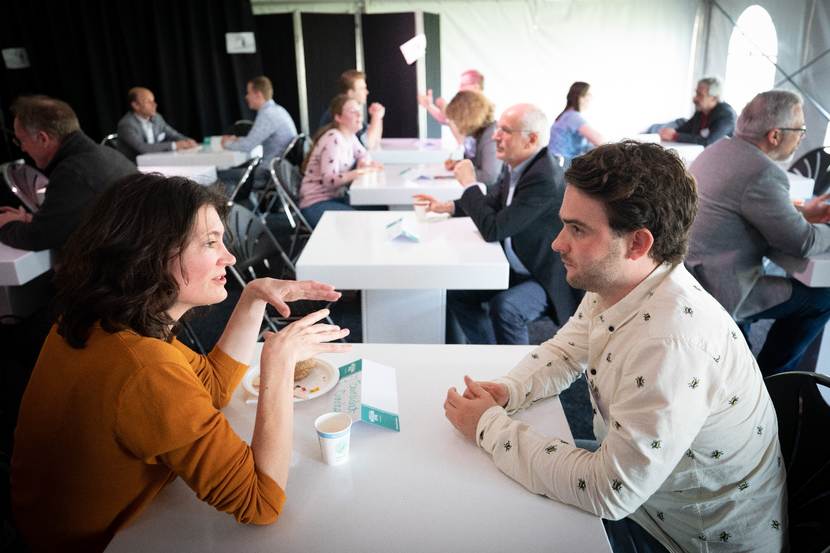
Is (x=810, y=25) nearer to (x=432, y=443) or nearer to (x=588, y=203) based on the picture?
(x=588, y=203)

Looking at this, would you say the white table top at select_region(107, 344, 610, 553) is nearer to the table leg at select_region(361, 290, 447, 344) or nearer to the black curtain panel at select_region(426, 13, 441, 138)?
the table leg at select_region(361, 290, 447, 344)

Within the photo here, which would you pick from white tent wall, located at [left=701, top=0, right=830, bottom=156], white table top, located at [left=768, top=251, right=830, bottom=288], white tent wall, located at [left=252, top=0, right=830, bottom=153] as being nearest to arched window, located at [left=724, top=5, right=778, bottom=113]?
white tent wall, located at [left=701, top=0, right=830, bottom=156]

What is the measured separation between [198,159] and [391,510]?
456 cm

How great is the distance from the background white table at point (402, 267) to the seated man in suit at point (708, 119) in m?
3.70

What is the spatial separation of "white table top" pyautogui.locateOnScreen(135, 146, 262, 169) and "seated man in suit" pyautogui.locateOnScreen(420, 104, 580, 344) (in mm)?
3036

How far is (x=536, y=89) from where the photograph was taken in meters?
7.27

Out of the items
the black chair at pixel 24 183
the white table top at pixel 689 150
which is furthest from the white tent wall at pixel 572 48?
the black chair at pixel 24 183

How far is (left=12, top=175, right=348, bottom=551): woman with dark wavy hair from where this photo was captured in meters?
0.95

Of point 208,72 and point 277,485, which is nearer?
point 277,485

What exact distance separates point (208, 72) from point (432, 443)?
23.5ft

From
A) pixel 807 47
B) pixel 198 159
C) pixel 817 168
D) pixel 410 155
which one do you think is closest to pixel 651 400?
pixel 817 168

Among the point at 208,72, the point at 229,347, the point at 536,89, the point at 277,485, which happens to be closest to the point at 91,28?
the point at 208,72

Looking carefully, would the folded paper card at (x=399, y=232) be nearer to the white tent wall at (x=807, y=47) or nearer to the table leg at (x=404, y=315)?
the table leg at (x=404, y=315)

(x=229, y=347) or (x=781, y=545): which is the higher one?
(x=229, y=347)
